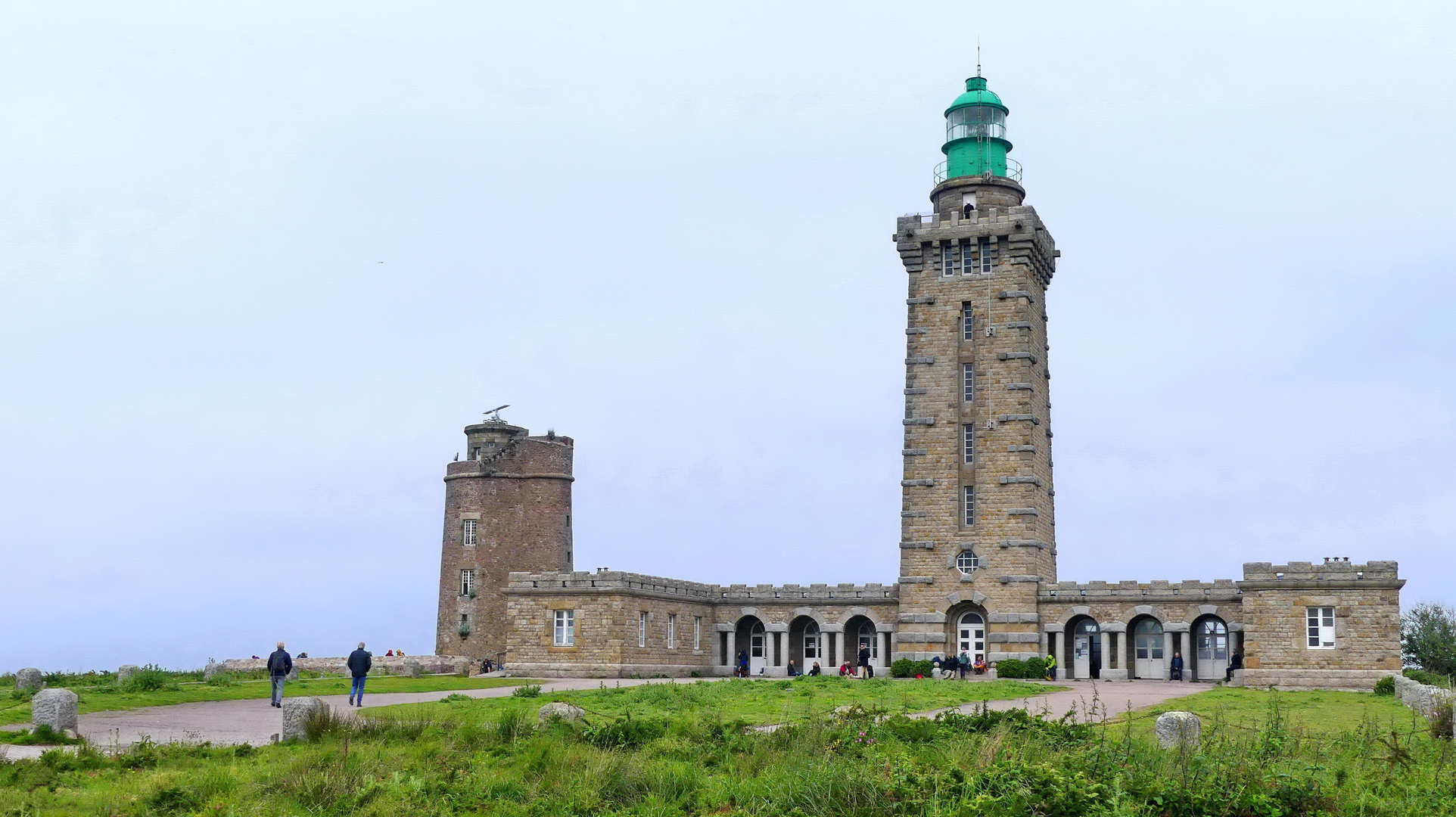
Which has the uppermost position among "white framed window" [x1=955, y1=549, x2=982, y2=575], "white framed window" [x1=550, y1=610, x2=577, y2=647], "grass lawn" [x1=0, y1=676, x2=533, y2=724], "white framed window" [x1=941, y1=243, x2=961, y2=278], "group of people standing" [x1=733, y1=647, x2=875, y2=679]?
"white framed window" [x1=941, y1=243, x2=961, y2=278]

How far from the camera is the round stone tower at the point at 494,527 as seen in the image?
5406cm

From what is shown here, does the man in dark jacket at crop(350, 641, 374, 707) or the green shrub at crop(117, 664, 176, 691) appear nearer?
the man in dark jacket at crop(350, 641, 374, 707)

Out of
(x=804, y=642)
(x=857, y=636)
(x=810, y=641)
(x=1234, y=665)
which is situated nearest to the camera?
(x=1234, y=665)

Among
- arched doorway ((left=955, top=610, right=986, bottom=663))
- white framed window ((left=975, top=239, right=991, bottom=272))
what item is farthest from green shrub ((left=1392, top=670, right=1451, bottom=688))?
white framed window ((left=975, top=239, right=991, bottom=272))

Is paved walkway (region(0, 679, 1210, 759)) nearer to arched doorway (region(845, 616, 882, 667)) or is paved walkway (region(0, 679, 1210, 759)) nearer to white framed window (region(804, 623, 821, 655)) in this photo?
arched doorway (region(845, 616, 882, 667))

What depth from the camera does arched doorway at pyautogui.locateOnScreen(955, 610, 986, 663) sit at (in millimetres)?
44938

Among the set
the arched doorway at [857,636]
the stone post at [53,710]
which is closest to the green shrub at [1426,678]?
the arched doorway at [857,636]

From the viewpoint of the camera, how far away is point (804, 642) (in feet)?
166

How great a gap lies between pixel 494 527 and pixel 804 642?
1349 centimetres

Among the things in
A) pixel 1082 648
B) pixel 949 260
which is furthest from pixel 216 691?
pixel 949 260

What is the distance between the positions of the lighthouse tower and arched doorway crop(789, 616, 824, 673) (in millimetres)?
5167

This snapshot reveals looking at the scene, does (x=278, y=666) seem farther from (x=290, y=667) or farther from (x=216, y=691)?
(x=216, y=691)

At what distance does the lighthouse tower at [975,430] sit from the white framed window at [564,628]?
428 inches

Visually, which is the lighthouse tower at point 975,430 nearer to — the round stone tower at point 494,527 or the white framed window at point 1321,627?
the white framed window at point 1321,627
